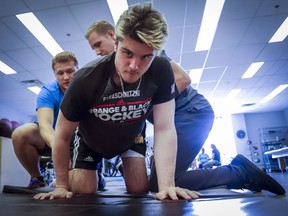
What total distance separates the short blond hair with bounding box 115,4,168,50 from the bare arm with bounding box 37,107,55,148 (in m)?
0.96

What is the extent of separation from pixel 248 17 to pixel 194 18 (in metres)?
0.94

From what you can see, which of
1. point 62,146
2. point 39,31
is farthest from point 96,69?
point 39,31

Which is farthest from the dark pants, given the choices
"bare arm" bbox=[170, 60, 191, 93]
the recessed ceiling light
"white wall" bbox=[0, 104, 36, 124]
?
"white wall" bbox=[0, 104, 36, 124]

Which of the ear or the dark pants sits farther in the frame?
the ear

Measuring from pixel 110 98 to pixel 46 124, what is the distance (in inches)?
31.2

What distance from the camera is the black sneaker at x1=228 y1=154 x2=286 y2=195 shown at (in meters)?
1.17

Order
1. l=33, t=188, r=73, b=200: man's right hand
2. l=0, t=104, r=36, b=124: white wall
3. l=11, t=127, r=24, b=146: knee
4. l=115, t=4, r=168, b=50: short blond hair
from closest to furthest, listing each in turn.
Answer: l=115, t=4, r=168, b=50: short blond hair
l=33, t=188, r=73, b=200: man's right hand
l=11, t=127, r=24, b=146: knee
l=0, t=104, r=36, b=124: white wall

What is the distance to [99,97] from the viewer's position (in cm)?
108

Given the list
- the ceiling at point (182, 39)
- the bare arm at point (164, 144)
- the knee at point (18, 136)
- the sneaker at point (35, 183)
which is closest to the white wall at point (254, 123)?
the ceiling at point (182, 39)

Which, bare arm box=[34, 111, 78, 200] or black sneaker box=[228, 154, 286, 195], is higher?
bare arm box=[34, 111, 78, 200]

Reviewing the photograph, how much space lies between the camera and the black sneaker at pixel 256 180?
1172mm

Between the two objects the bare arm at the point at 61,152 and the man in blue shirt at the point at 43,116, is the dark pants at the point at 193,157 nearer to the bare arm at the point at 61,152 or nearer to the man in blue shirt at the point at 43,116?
the bare arm at the point at 61,152

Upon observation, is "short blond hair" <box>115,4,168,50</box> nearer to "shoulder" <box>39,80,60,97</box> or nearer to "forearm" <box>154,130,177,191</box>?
"forearm" <box>154,130,177,191</box>

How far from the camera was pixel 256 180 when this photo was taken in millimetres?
1270
